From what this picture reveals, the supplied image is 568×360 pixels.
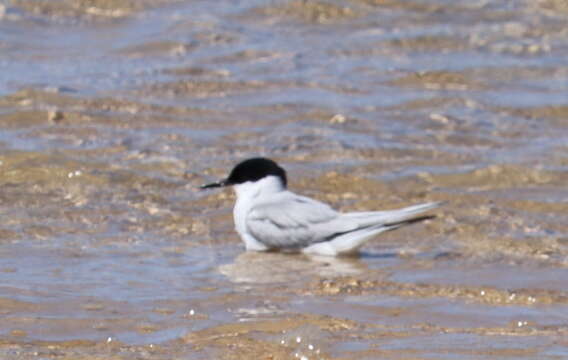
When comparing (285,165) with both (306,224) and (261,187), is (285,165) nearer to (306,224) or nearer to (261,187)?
(261,187)

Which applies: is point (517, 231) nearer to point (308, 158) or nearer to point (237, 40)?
point (308, 158)

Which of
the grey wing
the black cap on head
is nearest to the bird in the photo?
the grey wing

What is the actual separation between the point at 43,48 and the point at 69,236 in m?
5.25

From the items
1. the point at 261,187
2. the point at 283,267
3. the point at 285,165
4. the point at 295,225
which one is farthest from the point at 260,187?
the point at 285,165

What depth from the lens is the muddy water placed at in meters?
6.08

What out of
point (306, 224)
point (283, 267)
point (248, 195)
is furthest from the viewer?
point (248, 195)

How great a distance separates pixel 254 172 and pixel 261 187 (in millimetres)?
96

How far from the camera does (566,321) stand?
241 inches

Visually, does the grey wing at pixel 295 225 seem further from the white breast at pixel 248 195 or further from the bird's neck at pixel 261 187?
the bird's neck at pixel 261 187

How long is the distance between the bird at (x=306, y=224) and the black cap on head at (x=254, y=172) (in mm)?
129

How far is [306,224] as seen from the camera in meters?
7.96

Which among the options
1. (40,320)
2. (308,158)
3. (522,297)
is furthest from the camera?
(308,158)

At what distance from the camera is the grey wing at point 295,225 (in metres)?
7.92

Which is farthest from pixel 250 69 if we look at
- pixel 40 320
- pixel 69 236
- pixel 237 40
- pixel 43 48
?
pixel 40 320
